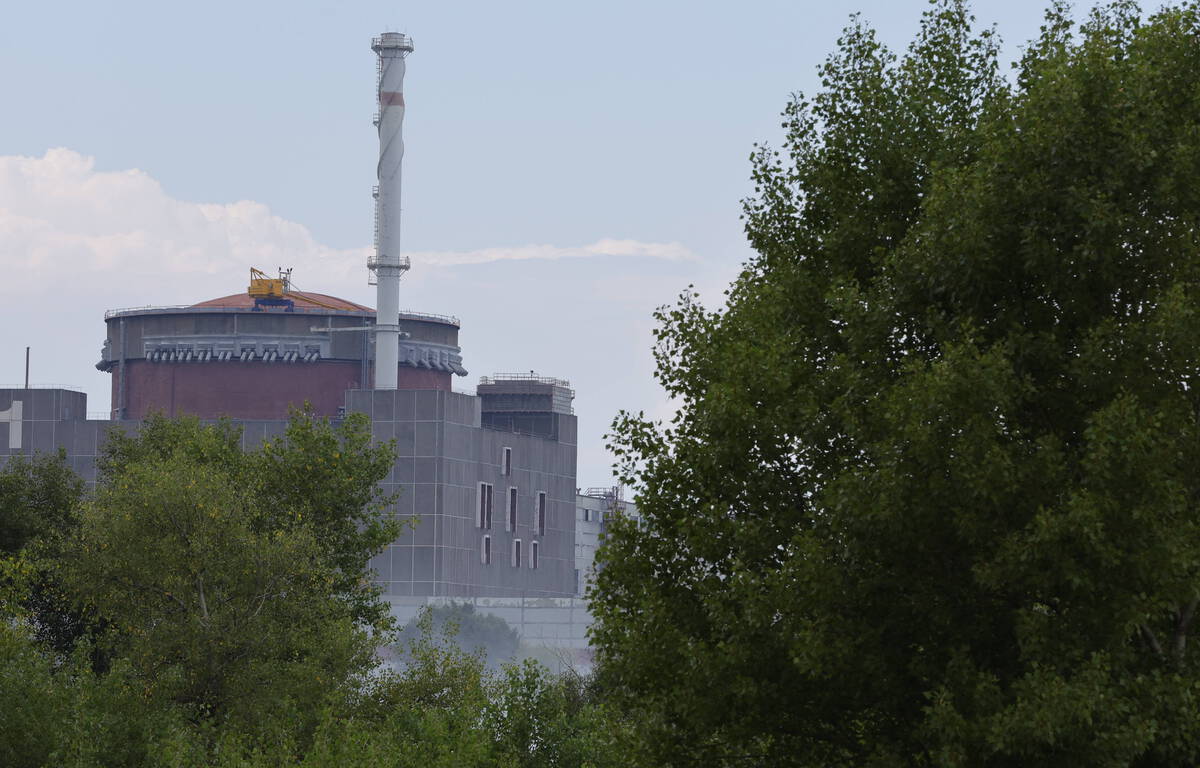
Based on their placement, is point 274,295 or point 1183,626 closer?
point 1183,626

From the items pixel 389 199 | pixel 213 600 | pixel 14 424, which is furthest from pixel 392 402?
pixel 213 600

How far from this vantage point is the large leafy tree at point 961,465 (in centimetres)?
1706

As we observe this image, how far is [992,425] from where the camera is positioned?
17234 millimetres

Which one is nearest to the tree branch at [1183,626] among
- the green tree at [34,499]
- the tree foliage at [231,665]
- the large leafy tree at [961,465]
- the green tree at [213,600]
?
the large leafy tree at [961,465]

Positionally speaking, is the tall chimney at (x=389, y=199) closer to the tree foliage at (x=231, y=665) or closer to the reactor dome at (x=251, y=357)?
the reactor dome at (x=251, y=357)

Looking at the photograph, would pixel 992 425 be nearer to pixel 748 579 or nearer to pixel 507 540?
pixel 748 579

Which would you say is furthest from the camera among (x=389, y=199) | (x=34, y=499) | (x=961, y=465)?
(x=389, y=199)

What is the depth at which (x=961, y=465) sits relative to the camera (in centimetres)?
1723

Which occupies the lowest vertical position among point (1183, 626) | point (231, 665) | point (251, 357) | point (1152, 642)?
→ point (231, 665)

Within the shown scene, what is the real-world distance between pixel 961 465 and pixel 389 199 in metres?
128

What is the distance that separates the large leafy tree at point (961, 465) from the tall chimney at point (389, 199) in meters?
122

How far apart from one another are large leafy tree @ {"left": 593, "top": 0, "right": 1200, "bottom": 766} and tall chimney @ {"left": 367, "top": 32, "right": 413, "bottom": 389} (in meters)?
122

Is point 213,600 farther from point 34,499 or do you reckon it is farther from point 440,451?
point 440,451

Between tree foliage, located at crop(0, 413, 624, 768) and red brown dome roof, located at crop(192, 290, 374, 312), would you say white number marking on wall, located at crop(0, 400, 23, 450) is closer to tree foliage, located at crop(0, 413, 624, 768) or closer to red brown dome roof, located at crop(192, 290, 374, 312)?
red brown dome roof, located at crop(192, 290, 374, 312)
